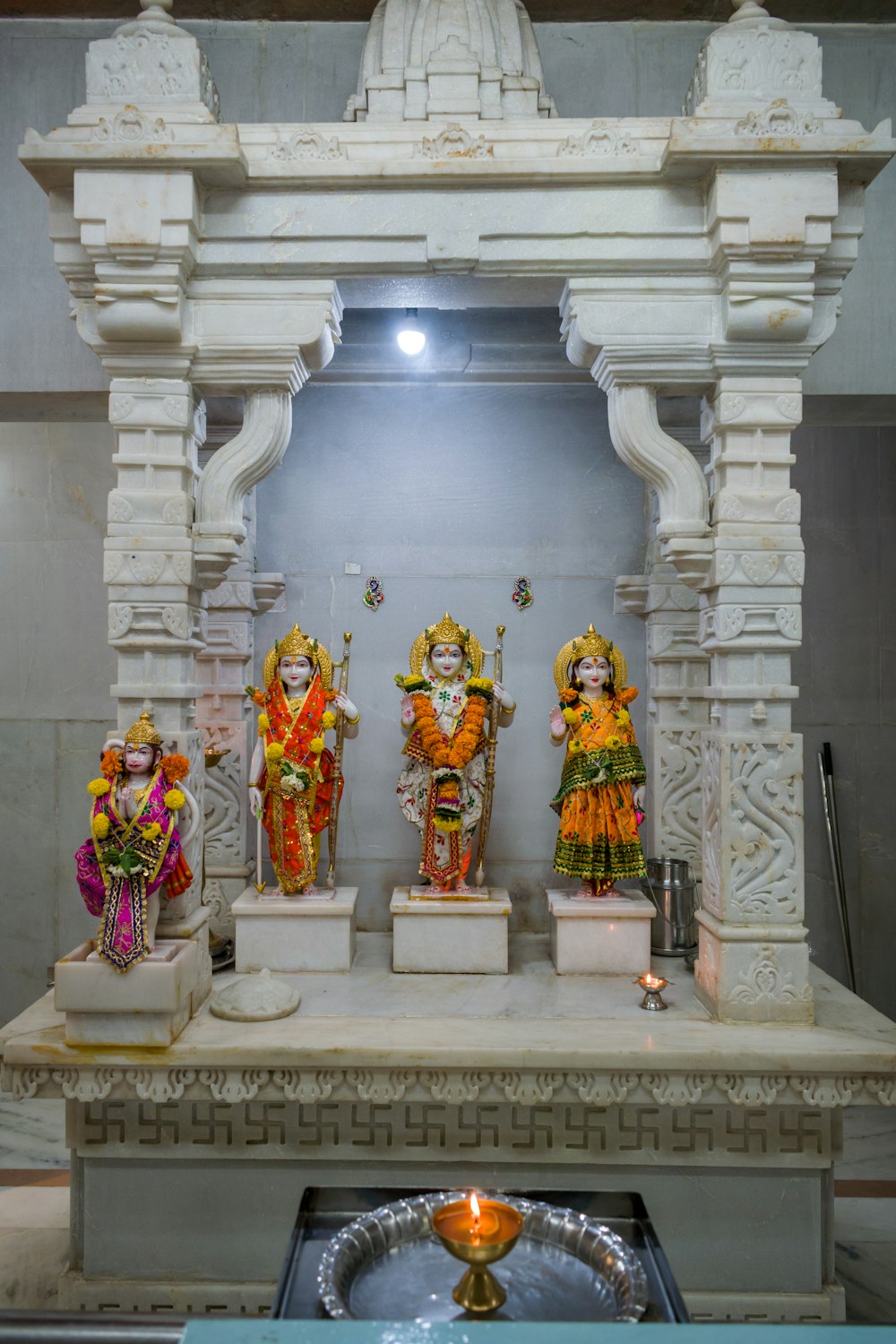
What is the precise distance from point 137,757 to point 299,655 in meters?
1.14

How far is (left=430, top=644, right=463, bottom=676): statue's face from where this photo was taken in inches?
183

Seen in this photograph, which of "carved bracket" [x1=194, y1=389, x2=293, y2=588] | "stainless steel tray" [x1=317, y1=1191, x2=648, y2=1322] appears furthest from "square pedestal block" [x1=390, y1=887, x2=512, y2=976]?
"stainless steel tray" [x1=317, y1=1191, x2=648, y2=1322]

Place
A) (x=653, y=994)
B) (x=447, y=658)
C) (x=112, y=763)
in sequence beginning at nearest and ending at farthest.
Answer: (x=112, y=763) → (x=653, y=994) → (x=447, y=658)

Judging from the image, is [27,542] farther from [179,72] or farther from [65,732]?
[179,72]

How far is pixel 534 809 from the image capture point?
17.3 ft

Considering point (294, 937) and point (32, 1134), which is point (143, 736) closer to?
point (294, 937)

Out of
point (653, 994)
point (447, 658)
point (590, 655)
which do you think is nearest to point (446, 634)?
point (447, 658)

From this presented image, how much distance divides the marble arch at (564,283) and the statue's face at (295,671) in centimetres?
65

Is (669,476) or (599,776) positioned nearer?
(669,476)

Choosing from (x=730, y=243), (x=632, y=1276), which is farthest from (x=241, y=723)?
(x=632, y=1276)

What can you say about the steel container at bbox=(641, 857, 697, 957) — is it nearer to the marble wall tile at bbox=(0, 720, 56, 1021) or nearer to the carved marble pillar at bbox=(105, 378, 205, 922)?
the carved marble pillar at bbox=(105, 378, 205, 922)

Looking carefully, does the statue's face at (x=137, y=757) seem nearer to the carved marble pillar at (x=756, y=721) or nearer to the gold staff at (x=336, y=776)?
the gold staff at (x=336, y=776)

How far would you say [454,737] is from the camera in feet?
15.0

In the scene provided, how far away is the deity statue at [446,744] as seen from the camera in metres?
4.48
